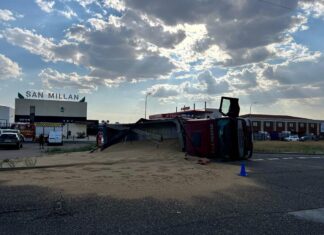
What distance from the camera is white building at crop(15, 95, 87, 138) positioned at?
3236 inches

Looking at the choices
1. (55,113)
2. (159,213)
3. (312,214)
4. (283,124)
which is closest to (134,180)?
(159,213)

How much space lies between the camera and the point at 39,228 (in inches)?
231

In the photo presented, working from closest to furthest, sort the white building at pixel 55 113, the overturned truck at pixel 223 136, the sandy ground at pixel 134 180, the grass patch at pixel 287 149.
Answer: the sandy ground at pixel 134 180 < the overturned truck at pixel 223 136 < the grass patch at pixel 287 149 < the white building at pixel 55 113

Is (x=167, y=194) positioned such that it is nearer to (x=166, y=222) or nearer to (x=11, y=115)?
(x=166, y=222)

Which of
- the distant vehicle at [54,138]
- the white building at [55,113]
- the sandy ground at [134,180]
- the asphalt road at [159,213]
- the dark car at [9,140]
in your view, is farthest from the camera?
the white building at [55,113]

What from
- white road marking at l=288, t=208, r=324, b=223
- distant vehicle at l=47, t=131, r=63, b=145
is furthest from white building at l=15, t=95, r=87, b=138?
white road marking at l=288, t=208, r=324, b=223

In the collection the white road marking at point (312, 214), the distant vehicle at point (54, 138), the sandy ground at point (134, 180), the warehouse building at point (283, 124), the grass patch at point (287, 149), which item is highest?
the warehouse building at point (283, 124)

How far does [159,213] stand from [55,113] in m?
→ 85.2

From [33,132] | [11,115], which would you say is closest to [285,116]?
[11,115]

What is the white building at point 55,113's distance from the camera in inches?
3236

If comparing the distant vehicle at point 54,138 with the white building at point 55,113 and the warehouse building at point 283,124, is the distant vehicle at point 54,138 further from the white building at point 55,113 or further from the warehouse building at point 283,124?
the warehouse building at point 283,124

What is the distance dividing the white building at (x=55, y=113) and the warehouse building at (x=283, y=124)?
5627 cm

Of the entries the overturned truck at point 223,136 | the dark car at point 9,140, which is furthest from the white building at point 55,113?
the overturned truck at point 223,136

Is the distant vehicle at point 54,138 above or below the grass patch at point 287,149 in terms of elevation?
above
